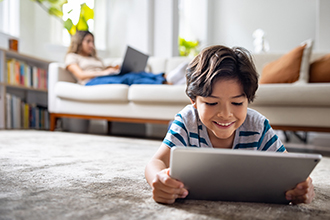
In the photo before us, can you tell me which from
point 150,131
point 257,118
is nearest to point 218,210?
point 257,118

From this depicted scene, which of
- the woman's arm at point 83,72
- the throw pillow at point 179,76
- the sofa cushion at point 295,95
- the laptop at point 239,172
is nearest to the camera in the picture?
the laptop at point 239,172

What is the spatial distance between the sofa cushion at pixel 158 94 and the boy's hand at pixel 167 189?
1.45m

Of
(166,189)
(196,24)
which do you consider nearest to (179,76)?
(166,189)

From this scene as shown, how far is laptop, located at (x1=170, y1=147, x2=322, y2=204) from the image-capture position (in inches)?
21.5

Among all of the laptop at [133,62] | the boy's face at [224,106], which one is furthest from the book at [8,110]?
the boy's face at [224,106]

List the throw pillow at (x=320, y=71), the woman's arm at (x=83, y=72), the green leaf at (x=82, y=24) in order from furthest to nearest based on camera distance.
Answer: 1. the green leaf at (x=82, y=24)
2. the woman's arm at (x=83, y=72)
3. the throw pillow at (x=320, y=71)

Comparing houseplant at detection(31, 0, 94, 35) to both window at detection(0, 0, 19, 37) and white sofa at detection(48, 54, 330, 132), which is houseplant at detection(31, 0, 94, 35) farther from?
white sofa at detection(48, 54, 330, 132)

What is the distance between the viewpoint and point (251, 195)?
0.65 meters

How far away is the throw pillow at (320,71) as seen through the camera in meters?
2.04

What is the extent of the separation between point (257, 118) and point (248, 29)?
16.0 feet

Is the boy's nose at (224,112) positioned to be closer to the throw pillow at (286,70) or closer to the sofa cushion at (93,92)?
the throw pillow at (286,70)

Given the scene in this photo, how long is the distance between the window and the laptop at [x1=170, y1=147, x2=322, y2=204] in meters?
3.23

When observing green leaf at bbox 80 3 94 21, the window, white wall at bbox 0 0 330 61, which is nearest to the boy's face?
white wall at bbox 0 0 330 61

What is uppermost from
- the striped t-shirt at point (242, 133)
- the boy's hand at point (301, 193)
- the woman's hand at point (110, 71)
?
the woman's hand at point (110, 71)
